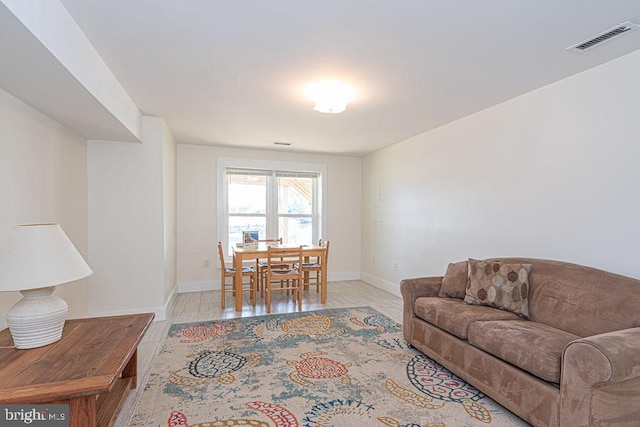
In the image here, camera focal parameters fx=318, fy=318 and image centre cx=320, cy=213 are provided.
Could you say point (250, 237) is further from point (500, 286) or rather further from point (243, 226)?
point (500, 286)

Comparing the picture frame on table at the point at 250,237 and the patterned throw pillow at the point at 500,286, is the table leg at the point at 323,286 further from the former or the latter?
the patterned throw pillow at the point at 500,286

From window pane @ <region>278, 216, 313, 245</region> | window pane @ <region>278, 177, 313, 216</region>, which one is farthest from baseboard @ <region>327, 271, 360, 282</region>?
window pane @ <region>278, 177, 313, 216</region>

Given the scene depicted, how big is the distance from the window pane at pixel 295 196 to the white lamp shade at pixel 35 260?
413cm

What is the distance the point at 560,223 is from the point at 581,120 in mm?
831

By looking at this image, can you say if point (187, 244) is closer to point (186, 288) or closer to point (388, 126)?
point (186, 288)

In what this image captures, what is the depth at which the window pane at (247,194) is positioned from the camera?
5.52 metres

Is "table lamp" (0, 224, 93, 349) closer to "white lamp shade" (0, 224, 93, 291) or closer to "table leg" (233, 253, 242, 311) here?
"white lamp shade" (0, 224, 93, 291)

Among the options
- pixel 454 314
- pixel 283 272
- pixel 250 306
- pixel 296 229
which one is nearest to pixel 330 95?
pixel 454 314

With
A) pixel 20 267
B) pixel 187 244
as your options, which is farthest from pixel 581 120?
pixel 187 244

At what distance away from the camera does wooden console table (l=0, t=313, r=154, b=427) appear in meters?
1.31

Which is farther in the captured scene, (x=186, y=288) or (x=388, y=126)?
(x=186, y=288)

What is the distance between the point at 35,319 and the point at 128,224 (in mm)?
2144

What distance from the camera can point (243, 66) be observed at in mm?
2408

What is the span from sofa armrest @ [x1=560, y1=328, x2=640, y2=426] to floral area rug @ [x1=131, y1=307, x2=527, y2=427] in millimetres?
465
